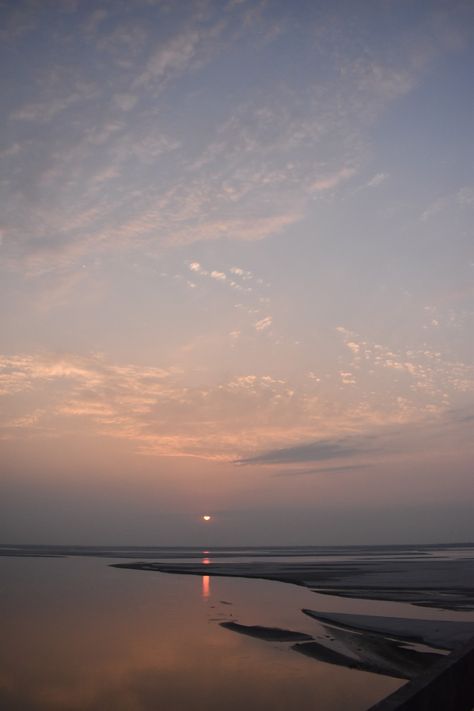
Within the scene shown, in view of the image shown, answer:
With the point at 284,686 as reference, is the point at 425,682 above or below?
above

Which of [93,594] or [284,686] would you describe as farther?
[93,594]

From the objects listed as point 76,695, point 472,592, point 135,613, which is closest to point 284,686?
point 76,695

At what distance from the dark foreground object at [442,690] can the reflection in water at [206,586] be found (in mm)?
21137

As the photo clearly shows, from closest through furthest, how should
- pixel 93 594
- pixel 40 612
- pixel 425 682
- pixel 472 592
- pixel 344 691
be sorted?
1. pixel 425 682
2. pixel 344 691
3. pixel 40 612
4. pixel 472 592
5. pixel 93 594

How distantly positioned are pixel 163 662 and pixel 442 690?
8.80 m

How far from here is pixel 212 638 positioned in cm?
1625

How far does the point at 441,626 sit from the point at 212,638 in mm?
6902

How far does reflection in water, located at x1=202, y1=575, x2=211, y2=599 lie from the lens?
28.3 metres

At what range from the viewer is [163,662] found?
44.2ft

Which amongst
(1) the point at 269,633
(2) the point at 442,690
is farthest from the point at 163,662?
(2) the point at 442,690

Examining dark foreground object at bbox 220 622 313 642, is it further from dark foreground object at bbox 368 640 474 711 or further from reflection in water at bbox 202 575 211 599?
reflection in water at bbox 202 575 211 599

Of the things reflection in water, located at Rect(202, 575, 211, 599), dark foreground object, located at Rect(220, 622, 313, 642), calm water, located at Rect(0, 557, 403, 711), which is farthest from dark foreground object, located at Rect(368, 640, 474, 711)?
reflection in water, located at Rect(202, 575, 211, 599)

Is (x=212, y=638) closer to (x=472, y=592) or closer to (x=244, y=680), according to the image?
(x=244, y=680)

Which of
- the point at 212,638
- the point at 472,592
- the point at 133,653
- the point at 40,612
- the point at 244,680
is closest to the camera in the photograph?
the point at 244,680
